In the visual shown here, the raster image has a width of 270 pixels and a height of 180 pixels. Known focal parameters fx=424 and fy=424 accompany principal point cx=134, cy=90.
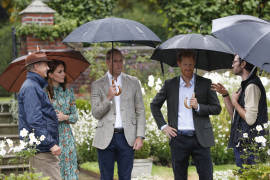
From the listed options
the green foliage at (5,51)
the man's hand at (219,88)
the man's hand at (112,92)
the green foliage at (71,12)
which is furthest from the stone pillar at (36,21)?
the man's hand at (219,88)

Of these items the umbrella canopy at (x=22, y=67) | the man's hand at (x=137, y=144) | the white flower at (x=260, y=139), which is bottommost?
the man's hand at (x=137, y=144)

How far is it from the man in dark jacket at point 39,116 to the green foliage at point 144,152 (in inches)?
101

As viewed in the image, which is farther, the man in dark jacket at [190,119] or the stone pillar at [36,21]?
the stone pillar at [36,21]

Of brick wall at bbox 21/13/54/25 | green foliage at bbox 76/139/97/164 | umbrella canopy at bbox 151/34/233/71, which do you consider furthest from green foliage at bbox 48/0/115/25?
umbrella canopy at bbox 151/34/233/71

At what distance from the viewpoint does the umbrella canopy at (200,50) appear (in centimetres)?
430

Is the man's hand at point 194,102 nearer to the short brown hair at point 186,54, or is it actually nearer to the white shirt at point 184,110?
the white shirt at point 184,110

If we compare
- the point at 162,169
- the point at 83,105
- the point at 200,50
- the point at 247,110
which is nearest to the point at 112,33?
the point at 200,50

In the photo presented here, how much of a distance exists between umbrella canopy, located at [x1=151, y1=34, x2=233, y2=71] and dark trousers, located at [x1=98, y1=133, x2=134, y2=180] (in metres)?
1.04

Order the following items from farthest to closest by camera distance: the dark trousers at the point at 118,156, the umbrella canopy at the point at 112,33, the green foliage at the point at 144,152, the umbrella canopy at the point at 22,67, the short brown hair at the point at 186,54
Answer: the green foliage at the point at 144,152
the umbrella canopy at the point at 22,67
the dark trousers at the point at 118,156
the short brown hair at the point at 186,54
the umbrella canopy at the point at 112,33

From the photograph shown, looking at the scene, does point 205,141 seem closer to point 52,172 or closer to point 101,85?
point 101,85

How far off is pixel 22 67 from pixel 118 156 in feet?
4.72

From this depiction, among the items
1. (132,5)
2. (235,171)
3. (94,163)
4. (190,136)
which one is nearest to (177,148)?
(190,136)

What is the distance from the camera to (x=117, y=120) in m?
4.61

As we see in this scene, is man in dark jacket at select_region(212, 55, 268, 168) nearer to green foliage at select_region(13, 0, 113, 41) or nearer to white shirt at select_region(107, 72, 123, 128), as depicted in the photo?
white shirt at select_region(107, 72, 123, 128)
